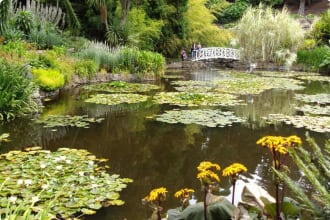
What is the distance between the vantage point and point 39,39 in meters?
14.1

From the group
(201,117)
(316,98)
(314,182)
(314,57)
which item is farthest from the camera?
(314,57)

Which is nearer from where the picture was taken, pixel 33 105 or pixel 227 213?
pixel 227 213

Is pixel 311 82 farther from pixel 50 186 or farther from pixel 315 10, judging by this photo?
pixel 315 10

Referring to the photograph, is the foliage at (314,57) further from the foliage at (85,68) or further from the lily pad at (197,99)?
the foliage at (85,68)

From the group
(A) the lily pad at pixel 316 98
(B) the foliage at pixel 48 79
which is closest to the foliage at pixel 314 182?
(B) the foliage at pixel 48 79

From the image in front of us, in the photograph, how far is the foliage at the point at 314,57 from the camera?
770 inches

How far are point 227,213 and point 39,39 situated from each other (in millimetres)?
12888

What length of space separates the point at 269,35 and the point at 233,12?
1832 cm

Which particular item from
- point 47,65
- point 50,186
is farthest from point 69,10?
point 50,186

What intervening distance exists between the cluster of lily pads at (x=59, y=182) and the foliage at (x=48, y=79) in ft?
16.1

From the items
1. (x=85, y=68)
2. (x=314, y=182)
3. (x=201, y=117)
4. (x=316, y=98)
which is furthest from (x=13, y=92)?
(x=316, y=98)

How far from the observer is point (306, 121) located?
7656 millimetres

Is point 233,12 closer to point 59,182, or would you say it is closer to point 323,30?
point 323,30

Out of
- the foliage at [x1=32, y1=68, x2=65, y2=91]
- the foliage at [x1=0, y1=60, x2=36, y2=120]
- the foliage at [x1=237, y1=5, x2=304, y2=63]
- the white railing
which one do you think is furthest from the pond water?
the white railing
